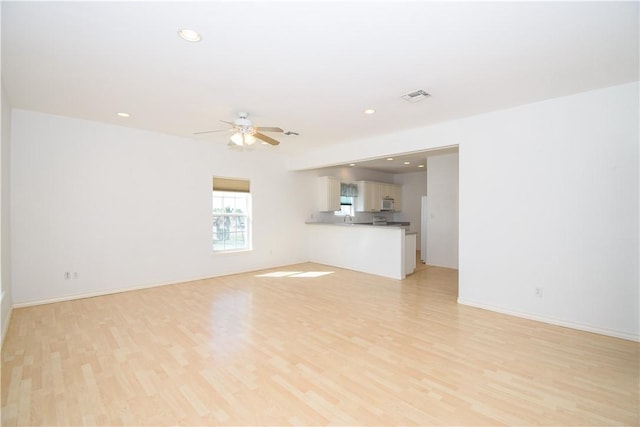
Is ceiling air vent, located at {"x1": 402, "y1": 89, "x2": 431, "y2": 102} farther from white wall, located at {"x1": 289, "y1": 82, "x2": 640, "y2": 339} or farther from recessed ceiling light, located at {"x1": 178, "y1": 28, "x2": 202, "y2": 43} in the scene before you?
recessed ceiling light, located at {"x1": 178, "y1": 28, "x2": 202, "y2": 43}

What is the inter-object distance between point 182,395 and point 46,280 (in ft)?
11.7

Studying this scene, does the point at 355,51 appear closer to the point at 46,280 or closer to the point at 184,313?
the point at 184,313

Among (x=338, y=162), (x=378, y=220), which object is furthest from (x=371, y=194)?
(x=338, y=162)

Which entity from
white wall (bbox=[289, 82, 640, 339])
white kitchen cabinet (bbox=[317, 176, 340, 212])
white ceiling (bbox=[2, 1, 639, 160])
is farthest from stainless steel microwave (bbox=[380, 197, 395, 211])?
white ceiling (bbox=[2, 1, 639, 160])

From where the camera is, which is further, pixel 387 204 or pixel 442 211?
pixel 387 204

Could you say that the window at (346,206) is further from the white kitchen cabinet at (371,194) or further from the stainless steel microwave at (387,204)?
the stainless steel microwave at (387,204)

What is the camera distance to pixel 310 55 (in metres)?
2.46

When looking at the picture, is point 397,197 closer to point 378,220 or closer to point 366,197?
point 378,220

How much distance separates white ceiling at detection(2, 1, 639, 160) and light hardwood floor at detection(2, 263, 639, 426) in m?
2.66

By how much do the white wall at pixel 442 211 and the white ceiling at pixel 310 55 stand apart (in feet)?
10.1

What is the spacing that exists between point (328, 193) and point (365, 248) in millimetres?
2083

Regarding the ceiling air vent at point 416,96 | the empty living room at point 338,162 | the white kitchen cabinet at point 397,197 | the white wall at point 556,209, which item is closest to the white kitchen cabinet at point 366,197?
the white kitchen cabinet at point 397,197

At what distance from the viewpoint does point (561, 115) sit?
11.1 feet

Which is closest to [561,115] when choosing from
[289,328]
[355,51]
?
[355,51]
